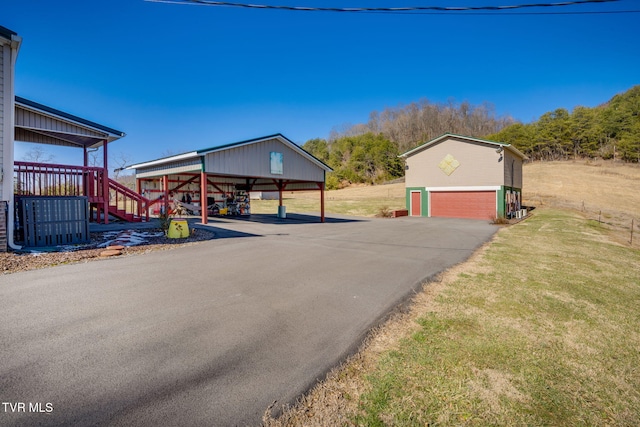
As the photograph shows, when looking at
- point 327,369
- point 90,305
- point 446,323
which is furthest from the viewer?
point 90,305

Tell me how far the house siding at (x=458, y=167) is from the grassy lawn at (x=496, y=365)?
20711 millimetres

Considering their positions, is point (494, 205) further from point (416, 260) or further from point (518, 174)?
point (416, 260)

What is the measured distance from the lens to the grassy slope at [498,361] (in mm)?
2389

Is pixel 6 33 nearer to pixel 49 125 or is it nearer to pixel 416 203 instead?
pixel 49 125

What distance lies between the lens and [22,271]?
6.11 m

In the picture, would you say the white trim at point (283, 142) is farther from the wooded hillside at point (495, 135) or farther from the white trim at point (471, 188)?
the wooded hillside at point (495, 135)

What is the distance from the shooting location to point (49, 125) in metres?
10.7

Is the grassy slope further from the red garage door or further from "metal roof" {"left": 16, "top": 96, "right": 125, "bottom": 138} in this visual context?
the red garage door

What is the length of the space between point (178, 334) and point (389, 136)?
89.5m

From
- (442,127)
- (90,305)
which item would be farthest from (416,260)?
(442,127)

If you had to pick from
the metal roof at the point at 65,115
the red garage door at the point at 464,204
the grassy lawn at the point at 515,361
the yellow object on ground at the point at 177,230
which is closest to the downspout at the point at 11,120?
the metal roof at the point at 65,115

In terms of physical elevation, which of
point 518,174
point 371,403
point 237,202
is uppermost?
point 518,174

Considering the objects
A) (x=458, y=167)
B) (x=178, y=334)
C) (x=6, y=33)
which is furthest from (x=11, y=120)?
(x=458, y=167)

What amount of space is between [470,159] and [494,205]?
14.1 feet
